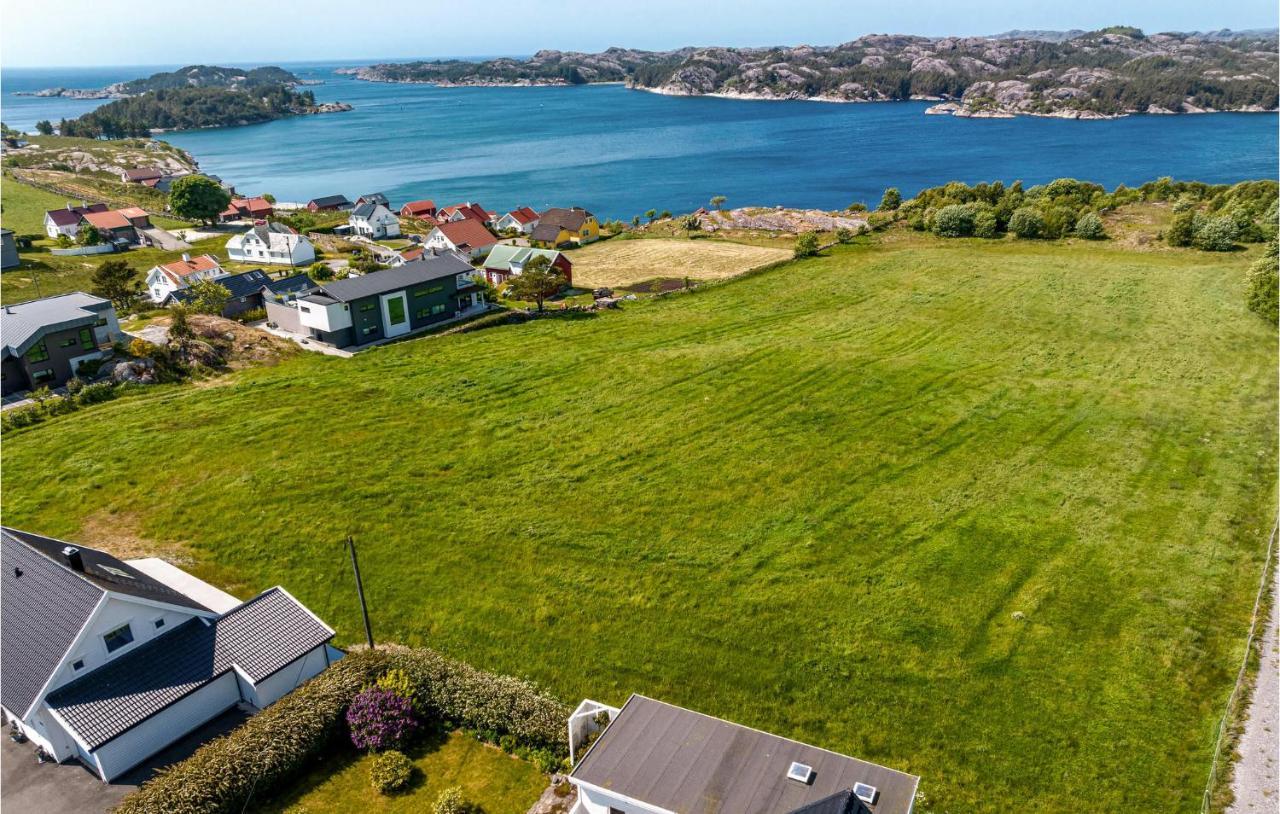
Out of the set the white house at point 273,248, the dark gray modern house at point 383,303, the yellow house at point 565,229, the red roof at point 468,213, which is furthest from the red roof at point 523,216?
the dark gray modern house at point 383,303

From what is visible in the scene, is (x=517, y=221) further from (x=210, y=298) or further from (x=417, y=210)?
(x=210, y=298)

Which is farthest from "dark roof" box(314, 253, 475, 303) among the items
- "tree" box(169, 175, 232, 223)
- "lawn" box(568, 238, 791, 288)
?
"tree" box(169, 175, 232, 223)

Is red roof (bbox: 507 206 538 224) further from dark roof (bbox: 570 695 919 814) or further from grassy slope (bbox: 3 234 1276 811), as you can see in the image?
dark roof (bbox: 570 695 919 814)

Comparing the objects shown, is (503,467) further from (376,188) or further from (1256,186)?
(376,188)

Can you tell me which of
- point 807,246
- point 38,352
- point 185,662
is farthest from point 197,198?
point 185,662

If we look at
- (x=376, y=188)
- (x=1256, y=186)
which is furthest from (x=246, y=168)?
(x=1256, y=186)

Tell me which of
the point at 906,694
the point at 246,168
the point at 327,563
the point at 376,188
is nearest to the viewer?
the point at 906,694
